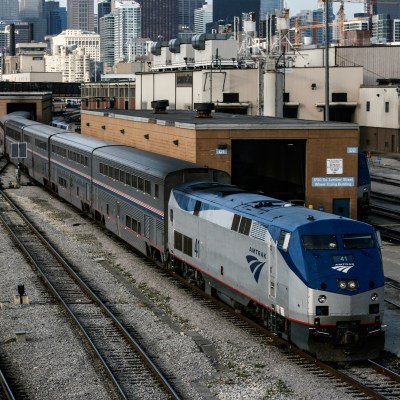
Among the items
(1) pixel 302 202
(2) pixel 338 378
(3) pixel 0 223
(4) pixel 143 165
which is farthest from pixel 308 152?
(2) pixel 338 378

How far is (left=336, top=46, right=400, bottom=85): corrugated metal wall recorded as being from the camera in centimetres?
9756

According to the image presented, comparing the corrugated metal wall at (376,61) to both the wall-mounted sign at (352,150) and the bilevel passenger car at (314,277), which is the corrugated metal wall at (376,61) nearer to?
the wall-mounted sign at (352,150)

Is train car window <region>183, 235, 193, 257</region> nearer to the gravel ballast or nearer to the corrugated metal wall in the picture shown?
the gravel ballast

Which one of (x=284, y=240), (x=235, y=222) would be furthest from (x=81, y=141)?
Answer: (x=284, y=240)

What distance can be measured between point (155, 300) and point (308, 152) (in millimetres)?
15034

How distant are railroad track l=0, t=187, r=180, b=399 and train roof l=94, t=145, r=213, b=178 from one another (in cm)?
429

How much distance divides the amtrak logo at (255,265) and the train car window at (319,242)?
1.77 meters

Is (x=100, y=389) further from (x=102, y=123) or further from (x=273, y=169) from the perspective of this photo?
(x=102, y=123)

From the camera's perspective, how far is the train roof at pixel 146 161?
29.9 meters

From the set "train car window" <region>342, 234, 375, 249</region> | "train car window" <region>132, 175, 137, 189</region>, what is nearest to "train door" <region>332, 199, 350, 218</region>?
"train car window" <region>132, 175, 137, 189</region>

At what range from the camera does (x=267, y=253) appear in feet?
69.1

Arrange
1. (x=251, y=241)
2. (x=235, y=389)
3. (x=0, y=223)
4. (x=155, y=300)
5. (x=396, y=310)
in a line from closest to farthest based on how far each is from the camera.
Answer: (x=235, y=389)
(x=251, y=241)
(x=396, y=310)
(x=155, y=300)
(x=0, y=223)

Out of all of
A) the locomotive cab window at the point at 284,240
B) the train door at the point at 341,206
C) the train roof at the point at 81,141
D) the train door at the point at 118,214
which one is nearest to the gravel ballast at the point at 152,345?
the locomotive cab window at the point at 284,240

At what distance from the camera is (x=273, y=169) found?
46156 millimetres
